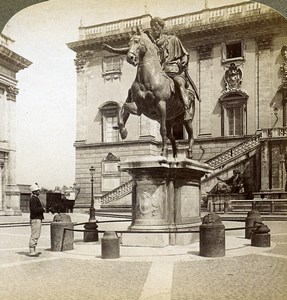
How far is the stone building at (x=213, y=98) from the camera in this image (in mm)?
29547

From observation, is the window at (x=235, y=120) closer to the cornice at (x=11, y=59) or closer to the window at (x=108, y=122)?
the window at (x=108, y=122)

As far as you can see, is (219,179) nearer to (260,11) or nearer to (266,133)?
(266,133)

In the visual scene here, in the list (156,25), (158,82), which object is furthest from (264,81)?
(158,82)

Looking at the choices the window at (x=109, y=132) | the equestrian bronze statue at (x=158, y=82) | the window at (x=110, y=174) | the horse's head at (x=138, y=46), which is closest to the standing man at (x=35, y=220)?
the equestrian bronze statue at (x=158, y=82)

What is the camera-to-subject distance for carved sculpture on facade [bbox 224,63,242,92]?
32.4 metres

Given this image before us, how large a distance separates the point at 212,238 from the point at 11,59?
2413 cm

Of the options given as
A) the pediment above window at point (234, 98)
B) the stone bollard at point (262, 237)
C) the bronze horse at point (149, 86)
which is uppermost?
the pediment above window at point (234, 98)

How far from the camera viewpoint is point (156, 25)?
12.0 metres

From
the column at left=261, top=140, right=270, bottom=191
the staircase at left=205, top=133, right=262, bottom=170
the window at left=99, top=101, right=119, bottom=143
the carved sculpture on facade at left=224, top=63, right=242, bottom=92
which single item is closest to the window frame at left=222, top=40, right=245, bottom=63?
the carved sculpture on facade at left=224, top=63, right=242, bottom=92

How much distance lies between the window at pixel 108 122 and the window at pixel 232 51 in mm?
9052

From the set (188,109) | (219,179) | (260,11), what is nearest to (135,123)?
(219,179)

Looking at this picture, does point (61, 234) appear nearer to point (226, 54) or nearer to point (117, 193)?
point (117, 193)

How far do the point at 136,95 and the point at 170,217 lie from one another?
3148 mm

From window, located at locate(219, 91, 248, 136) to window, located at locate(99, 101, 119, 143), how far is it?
8236mm
